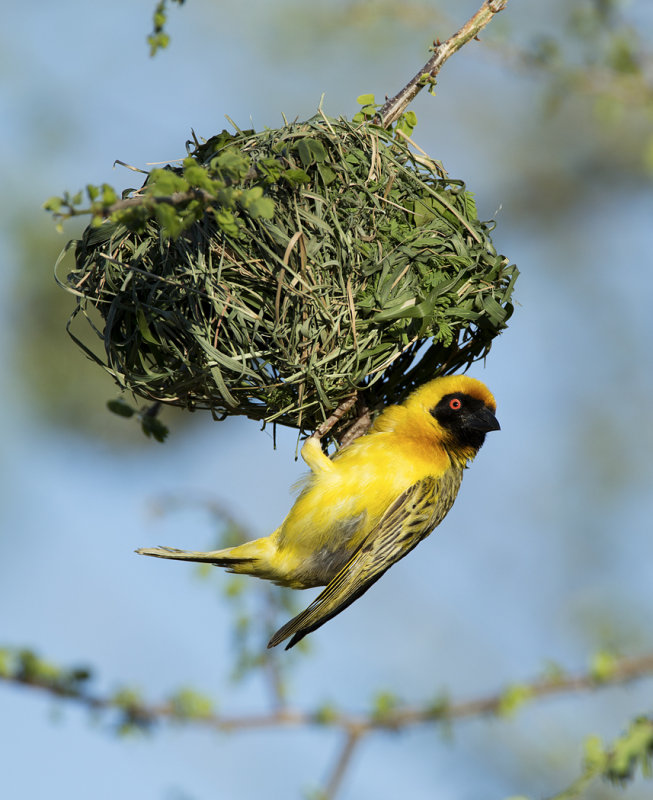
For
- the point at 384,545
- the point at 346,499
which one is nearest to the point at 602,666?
the point at 384,545

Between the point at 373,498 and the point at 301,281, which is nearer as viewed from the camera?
the point at 301,281

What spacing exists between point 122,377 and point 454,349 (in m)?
1.31

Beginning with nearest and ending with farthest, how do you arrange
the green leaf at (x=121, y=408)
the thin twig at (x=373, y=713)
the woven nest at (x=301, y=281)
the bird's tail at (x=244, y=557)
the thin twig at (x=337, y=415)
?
the thin twig at (x=373, y=713)
the woven nest at (x=301, y=281)
the thin twig at (x=337, y=415)
the bird's tail at (x=244, y=557)
the green leaf at (x=121, y=408)

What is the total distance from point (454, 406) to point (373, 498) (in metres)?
0.50

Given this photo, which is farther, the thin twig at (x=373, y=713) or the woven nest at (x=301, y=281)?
the woven nest at (x=301, y=281)

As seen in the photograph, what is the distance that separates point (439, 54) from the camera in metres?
3.57

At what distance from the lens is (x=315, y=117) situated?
3412 millimetres

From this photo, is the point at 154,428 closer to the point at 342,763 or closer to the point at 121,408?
the point at 121,408

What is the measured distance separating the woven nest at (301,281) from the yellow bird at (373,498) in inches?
13.7

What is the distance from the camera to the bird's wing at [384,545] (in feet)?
12.5

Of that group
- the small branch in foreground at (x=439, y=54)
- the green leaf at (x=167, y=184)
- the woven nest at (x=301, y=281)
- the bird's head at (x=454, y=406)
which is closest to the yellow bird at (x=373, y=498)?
the bird's head at (x=454, y=406)

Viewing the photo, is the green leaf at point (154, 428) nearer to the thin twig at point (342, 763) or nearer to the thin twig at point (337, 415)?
the thin twig at point (337, 415)

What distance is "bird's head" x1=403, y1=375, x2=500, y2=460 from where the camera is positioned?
3830 millimetres

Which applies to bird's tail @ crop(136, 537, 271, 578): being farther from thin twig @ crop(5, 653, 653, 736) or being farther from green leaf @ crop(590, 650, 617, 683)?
green leaf @ crop(590, 650, 617, 683)
